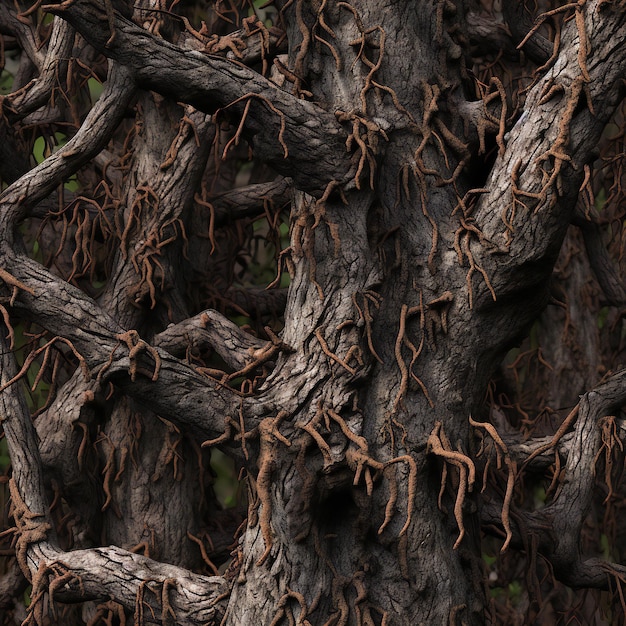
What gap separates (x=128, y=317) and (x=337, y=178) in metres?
0.96

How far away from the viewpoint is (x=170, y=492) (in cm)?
312

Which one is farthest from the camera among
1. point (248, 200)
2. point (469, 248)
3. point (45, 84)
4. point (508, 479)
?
point (248, 200)

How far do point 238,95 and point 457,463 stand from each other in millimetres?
915

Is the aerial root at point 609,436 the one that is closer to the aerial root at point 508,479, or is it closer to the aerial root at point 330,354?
the aerial root at point 508,479

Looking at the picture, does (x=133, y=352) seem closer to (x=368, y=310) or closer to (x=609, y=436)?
(x=368, y=310)

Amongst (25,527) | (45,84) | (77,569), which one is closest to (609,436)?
(77,569)

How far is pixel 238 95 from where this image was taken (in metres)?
2.23

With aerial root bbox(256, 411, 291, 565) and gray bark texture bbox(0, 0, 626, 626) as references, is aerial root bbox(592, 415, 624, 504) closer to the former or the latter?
gray bark texture bbox(0, 0, 626, 626)

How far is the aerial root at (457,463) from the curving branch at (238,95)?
61cm

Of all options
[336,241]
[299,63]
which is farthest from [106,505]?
[299,63]

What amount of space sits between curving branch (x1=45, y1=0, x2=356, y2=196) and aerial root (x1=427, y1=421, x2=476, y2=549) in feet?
2.00

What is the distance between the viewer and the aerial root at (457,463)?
2.18 m

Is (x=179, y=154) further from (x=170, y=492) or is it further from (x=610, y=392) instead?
(x=610, y=392)

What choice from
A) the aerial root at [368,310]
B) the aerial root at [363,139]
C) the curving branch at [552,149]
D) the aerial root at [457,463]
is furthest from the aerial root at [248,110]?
the aerial root at [457,463]
